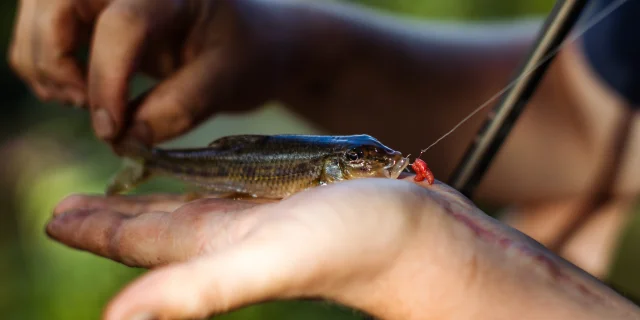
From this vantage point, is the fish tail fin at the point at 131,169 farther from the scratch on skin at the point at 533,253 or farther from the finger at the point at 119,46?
the scratch on skin at the point at 533,253

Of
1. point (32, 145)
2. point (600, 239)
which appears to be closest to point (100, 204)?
point (600, 239)

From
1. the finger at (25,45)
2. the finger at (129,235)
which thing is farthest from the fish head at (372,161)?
the finger at (25,45)

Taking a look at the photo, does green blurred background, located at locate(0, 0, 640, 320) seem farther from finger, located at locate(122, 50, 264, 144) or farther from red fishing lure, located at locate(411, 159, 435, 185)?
red fishing lure, located at locate(411, 159, 435, 185)

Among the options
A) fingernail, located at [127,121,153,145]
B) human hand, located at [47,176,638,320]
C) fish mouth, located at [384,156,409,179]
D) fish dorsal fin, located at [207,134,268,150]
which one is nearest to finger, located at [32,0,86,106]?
fingernail, located at [127,121,153,145]

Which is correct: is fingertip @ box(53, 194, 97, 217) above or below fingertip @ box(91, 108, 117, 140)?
below

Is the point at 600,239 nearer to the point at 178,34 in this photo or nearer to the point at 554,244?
the point at 554,244
